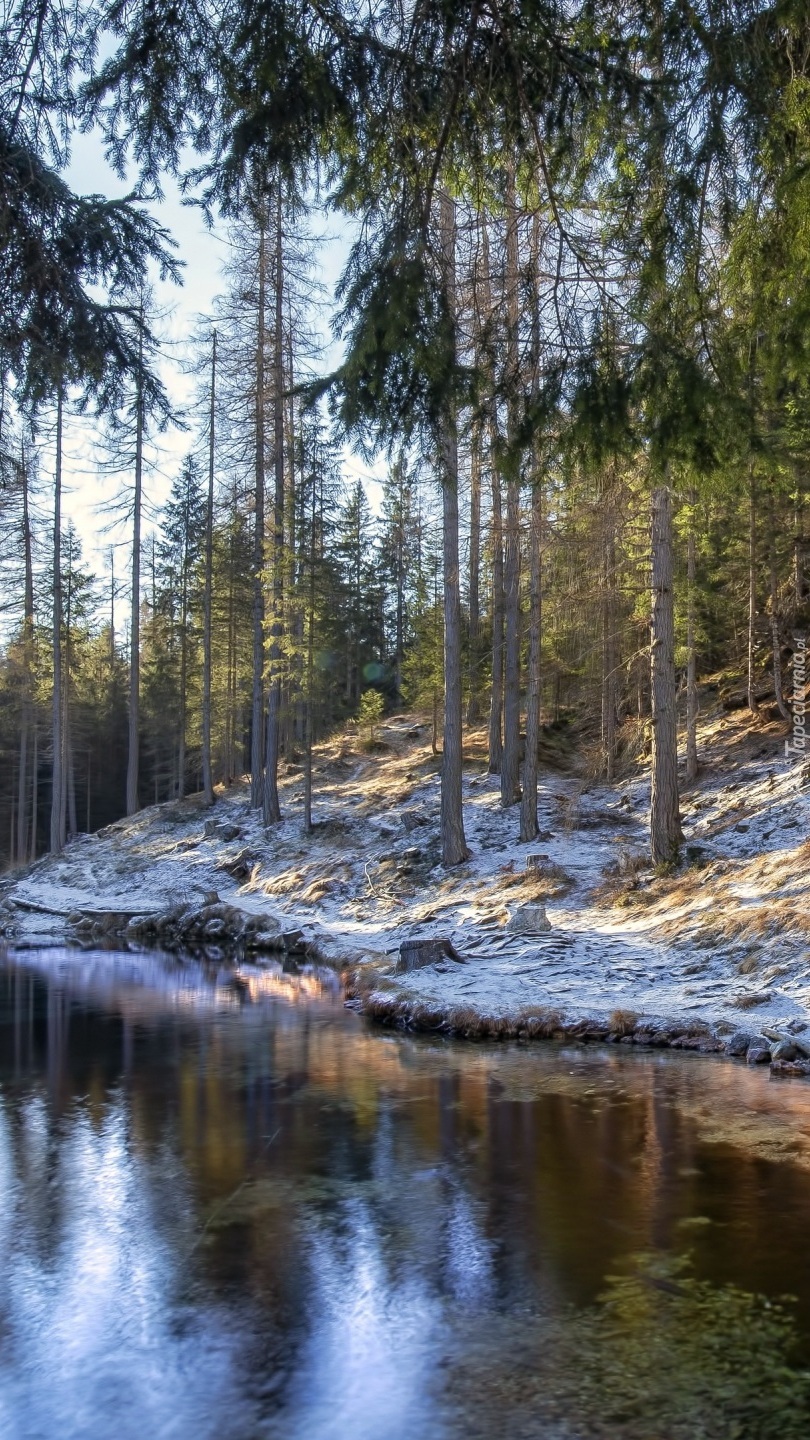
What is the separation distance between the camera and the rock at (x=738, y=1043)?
34.7 ft

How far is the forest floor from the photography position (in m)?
12.4

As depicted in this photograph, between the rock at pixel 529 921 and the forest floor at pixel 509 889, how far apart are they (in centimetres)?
16

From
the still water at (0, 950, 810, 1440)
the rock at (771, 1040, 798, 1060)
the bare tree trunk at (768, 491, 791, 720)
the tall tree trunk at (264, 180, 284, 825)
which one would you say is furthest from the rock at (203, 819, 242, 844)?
the rock at (771, 1040, 798, 1060)

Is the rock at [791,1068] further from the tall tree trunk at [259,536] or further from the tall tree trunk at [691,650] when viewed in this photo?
the tall tree trunk at [259,536]

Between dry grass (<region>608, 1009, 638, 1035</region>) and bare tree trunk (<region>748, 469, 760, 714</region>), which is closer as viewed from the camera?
dry grass (<region>608, 1009, 638, 1035</region>)

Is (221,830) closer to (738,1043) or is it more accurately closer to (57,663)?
(57,663)

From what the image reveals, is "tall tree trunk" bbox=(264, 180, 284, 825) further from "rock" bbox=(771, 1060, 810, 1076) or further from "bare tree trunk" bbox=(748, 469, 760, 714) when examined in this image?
"rock" bbox=(771, 1060, 810, 1076)

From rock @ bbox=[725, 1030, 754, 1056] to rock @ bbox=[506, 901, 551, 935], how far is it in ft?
15.1

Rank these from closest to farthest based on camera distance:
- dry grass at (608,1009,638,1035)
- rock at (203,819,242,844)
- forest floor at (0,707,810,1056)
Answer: dry grass at (608,1009,638,1035)
forest floor at (0,707,810,1056)
rock at (203,819,242,844)

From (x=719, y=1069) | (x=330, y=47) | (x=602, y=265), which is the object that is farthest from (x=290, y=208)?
(x=719, y=1069)

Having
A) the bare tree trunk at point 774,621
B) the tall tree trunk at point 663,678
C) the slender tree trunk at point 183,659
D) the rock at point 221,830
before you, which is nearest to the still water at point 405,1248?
the tall tree trunk at point 663,678

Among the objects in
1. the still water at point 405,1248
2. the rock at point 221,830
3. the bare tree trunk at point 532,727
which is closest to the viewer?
the still water at point 405,1248

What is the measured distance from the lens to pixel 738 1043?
10.6m

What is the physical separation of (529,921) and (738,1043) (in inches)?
198
